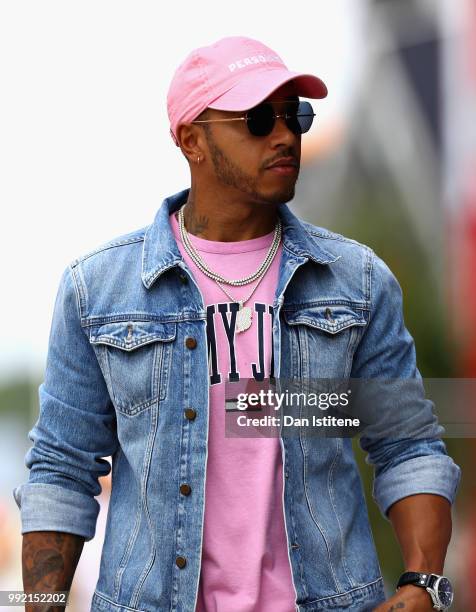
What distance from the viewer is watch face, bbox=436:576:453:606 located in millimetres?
3696

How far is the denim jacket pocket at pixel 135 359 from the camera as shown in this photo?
3.82 m

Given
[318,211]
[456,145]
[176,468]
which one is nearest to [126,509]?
[176,468]

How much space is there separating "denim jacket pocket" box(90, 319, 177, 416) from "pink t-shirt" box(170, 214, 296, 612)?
13cm

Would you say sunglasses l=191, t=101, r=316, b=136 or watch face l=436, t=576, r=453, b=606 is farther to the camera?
sunglasses l=191, t=101, r=316, b=136

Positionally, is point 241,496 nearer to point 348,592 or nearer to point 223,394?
point 223,394

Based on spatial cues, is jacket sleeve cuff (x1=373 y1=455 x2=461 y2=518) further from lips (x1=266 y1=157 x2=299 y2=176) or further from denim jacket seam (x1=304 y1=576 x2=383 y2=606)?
lips (x1=266 y1=157 x2=299 y2=176)

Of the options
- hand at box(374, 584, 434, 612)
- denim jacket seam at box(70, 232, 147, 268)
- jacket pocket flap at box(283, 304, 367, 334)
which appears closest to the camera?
hand at box(374, 584, 434, 612)

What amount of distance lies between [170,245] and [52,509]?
0.82 meters

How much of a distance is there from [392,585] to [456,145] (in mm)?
9802

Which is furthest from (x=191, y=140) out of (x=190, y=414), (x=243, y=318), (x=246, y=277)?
(x=190, y=414)

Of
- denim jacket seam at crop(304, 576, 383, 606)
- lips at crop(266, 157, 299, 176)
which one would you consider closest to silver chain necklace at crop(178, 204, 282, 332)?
lips at crop(266, 157, 299, 176)

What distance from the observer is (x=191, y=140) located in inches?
161

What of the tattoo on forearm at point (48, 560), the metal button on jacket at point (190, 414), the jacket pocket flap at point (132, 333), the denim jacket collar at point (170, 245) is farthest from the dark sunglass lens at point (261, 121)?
the tattoo on forearm at point (48, 560)

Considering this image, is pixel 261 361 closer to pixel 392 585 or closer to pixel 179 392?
pixel 179 392
